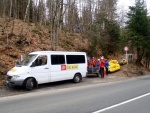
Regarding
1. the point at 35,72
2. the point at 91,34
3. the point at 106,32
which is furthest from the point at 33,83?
the point at 106,32

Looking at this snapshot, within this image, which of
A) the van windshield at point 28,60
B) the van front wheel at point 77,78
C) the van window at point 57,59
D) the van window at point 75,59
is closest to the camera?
the van windshield at point 28,60

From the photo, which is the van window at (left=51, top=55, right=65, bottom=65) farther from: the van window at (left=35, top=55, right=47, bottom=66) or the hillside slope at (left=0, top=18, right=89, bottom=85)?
the hillside slope at (left=0, top=18, right=89, bottom=85)

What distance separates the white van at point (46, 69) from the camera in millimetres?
15273

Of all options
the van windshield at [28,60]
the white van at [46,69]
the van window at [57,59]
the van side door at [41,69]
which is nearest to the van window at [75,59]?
the white van at [46,69]

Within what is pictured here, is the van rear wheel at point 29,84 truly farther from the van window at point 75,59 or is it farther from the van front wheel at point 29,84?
the van window at point 75,59

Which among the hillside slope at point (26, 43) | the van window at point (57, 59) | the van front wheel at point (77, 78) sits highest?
the hillside slope at point (26, 43)

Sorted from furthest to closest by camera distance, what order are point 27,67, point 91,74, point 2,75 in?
point 91,74 < point 2,75 < point 27,67

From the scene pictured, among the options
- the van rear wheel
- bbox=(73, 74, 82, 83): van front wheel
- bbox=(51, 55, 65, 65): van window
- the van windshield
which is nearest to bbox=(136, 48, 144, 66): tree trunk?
bbox=(73, 74, 82, 83): van front wheel

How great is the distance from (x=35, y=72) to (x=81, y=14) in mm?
31525

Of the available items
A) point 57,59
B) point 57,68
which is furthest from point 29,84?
point 57,59

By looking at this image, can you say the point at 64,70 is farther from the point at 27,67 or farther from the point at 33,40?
the point at 33,40

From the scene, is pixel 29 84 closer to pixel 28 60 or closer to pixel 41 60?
pixel 28 60

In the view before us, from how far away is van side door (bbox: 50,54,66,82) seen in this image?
17.3m

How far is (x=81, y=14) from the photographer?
46.1 meters
